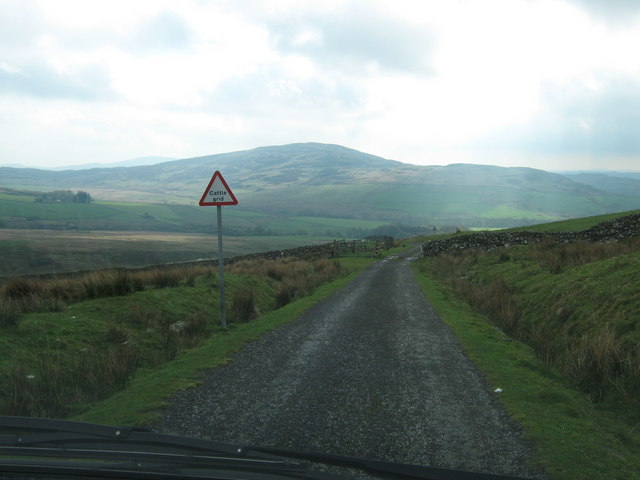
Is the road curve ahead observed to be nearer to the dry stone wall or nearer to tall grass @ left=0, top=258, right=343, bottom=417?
tall grass @ left=0, top=258, right=343, bottom=417

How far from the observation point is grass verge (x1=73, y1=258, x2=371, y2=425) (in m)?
5.21

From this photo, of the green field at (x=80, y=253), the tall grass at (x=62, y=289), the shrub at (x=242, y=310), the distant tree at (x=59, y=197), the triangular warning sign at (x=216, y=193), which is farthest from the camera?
the distant tree at (x=59, y=197)

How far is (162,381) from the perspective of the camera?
651 cm

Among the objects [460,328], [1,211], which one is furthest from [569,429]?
[1,211]

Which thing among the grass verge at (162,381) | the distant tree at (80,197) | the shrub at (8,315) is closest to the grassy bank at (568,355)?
the grass verge at (162,381)

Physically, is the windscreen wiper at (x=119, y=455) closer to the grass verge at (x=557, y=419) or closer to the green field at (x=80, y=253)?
the grass verge at (x=557, y=419)

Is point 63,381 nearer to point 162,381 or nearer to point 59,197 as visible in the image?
point 162,381

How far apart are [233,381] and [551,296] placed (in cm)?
956

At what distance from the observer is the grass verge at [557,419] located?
399 centimetres

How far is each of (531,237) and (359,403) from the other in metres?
27.7

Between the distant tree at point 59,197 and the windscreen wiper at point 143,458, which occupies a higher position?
the distant tree at point 59,197

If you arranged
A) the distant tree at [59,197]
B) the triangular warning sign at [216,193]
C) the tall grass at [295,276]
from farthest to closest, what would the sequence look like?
the distant tree at [59,197]
the tall grass at [295,276]
the triangular warning sign at [216,193]

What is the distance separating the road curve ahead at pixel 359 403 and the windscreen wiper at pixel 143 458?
1239mm

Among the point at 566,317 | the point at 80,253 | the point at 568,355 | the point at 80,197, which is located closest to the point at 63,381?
the point at 568,355
